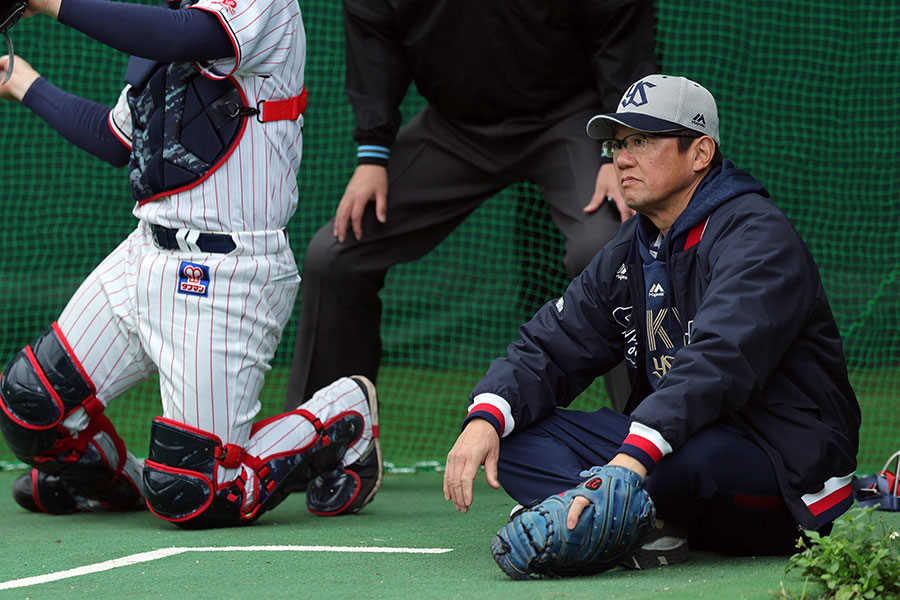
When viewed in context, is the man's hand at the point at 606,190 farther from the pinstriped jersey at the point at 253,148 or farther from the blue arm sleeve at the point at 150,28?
the blue arm sleeve at the point at 150,28

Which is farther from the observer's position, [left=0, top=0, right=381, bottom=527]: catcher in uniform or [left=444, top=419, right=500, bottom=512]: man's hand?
[left=0, top=0, right=381, bottom=527]: catcher in uniform

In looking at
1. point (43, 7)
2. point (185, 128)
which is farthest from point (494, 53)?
point (43, 7)

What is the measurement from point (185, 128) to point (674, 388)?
1.65 m

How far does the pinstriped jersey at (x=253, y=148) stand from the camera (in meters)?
3.42

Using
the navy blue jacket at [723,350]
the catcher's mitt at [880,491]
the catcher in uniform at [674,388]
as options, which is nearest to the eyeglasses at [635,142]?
the catcher in uniform at [674,388]

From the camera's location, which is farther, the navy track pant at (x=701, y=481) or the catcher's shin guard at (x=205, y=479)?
the catcher's shin guard at (x=205, y=479)

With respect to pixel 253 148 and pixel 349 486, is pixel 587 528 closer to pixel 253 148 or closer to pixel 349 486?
pixel 349 486

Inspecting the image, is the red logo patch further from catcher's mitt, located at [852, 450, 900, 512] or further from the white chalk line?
catcher's mitt, located at [852, 450, 900, 512]

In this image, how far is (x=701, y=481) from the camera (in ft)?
8.86

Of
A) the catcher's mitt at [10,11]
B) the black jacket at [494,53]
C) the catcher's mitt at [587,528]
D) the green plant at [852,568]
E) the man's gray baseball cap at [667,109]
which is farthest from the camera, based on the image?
the black jacket at [494,53]

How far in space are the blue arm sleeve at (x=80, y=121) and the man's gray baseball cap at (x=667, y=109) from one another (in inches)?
65.9

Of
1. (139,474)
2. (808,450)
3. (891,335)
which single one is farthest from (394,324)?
(808,450)

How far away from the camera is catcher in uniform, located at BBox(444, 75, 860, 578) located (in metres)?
2.57

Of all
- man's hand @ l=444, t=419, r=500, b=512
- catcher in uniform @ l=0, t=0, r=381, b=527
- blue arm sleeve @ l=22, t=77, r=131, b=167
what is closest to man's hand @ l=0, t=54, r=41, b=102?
blue arm sleeve @ l=22, t=77, r=131, b=167
